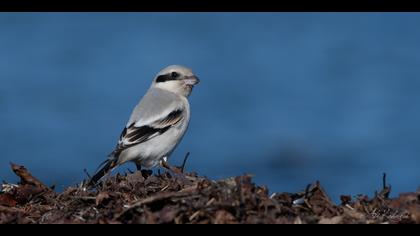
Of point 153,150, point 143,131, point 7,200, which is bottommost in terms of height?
point 7,200

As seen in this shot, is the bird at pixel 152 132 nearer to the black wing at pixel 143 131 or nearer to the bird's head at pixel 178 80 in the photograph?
the black wing at pixel 143 131

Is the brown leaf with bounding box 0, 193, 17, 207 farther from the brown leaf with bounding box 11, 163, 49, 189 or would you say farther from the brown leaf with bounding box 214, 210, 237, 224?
the brown leaf with bounding box 214, 210, 237, 224

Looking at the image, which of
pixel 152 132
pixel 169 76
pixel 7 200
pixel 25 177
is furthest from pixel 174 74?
pixel 7 200

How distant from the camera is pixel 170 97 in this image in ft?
32.4

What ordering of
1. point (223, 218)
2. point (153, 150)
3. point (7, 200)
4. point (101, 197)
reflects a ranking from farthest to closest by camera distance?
point (153, 150) → point (7, 200) → point (101, 197) → point (223, 218)

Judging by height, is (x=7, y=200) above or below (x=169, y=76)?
below

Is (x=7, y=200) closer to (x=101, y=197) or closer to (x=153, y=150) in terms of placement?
(x=101, y=197)

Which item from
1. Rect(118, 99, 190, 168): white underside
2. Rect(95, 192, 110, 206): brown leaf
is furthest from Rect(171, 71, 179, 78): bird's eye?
Rect(95, 192, 110, 206): brown leaf

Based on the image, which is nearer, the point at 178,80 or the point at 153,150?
the point at 153,150

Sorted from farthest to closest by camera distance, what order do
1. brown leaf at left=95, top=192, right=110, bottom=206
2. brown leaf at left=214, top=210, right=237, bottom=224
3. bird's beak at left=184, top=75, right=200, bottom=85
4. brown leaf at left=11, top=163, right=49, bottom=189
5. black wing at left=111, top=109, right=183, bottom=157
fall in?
bird's beak at left=184, top=75, right=200, bottom=85 → black wing at left=111, top=109, right=183, bottom=157 → brown leaf at left=11, top=163, right=49, bottom=189 → brown leaf at left=95, top=192, right=110, bottom=206 → brown leaf at left=214, top=210, right=237, bottom=224

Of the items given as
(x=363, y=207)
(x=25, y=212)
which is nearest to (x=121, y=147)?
(x=25, y=212)

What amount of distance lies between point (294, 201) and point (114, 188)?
4.45 feet
